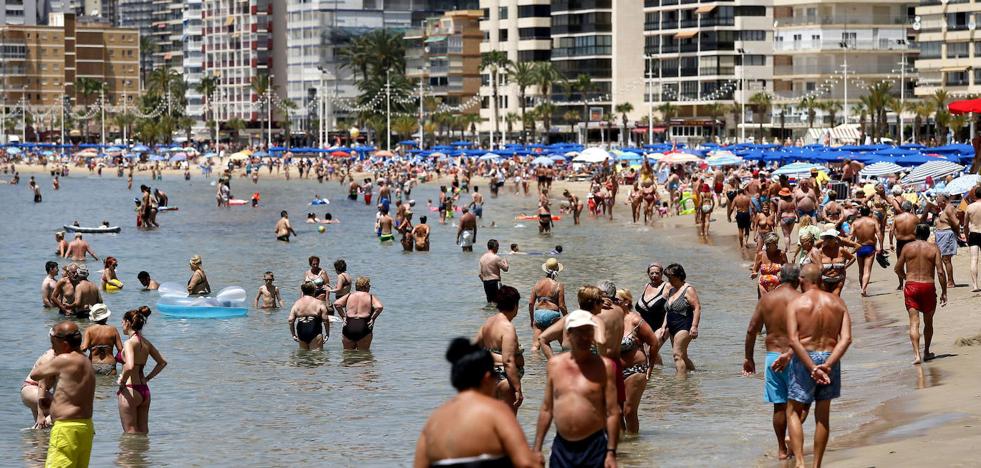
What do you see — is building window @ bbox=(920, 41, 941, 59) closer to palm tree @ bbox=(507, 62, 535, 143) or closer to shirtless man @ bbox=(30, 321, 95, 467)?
palm tree @ bbox=(507, 62, 535, 143)

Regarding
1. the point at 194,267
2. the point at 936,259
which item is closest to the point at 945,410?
the point at 936,259

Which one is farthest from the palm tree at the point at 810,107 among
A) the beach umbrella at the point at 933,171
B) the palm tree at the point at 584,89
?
the beach umbrella at the point at 933,171

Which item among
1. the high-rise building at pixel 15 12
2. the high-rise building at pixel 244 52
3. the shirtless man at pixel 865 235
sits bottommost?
the shirtless man at pixel 865 235

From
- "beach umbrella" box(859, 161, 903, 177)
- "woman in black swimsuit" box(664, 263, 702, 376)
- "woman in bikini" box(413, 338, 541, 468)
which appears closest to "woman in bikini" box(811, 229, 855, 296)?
"woman in black swimsuit" box(664, 263, 702, 376)

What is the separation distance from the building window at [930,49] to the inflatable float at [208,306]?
7134 cm

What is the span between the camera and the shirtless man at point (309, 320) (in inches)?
761

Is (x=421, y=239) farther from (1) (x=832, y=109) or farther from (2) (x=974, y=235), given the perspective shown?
(1) (x=832, y=109)

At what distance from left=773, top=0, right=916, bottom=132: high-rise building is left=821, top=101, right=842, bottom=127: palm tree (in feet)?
1.68

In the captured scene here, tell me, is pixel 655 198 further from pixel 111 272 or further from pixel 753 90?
pixel 753 90

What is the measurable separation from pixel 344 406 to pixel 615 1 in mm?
95892

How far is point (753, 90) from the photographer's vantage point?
103 metres

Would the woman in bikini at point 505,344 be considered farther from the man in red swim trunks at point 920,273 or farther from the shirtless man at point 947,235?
the shirtless man at point 947,235

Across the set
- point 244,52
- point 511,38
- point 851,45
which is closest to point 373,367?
point 851,45

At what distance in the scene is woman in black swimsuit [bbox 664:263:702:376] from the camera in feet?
46.7
